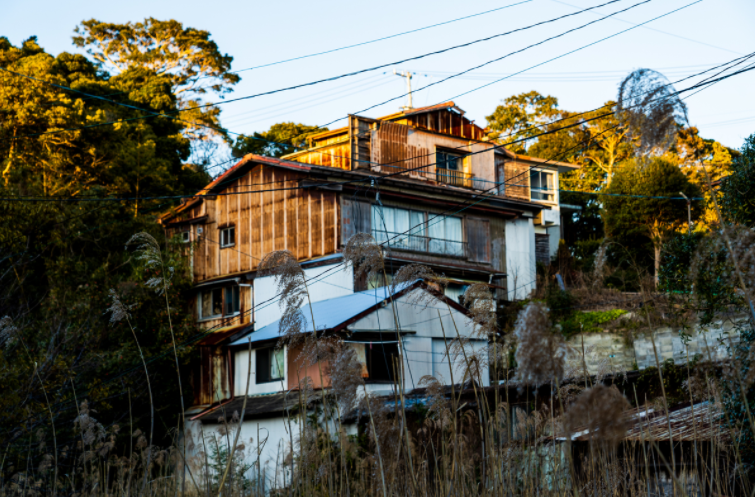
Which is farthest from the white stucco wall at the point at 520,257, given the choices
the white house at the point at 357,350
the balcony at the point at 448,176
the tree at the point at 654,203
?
the white house at the point at 357,350

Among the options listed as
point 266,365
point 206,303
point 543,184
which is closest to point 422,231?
point 266,365

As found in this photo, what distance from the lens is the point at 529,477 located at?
3.95m

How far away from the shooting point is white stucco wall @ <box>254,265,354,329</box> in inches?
862

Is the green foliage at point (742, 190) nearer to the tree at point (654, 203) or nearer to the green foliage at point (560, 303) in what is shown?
the green foliage at point (560, 303)

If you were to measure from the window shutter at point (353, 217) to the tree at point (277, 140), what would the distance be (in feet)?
37.2

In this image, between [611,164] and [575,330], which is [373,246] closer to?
[575,330]

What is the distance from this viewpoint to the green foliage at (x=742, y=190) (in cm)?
734

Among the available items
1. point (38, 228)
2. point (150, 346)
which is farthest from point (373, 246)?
point (150, 346)

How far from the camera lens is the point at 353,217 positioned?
23.0 meters

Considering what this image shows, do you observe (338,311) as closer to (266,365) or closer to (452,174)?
(266,365)

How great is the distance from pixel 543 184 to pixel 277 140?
1340 cm

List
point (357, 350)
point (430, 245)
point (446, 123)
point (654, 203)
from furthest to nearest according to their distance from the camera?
point (446, 123) → point (654, 203) → point (430, 245) → point (357, 350)

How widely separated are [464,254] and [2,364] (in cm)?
1819

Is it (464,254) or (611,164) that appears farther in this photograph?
(611,164)
